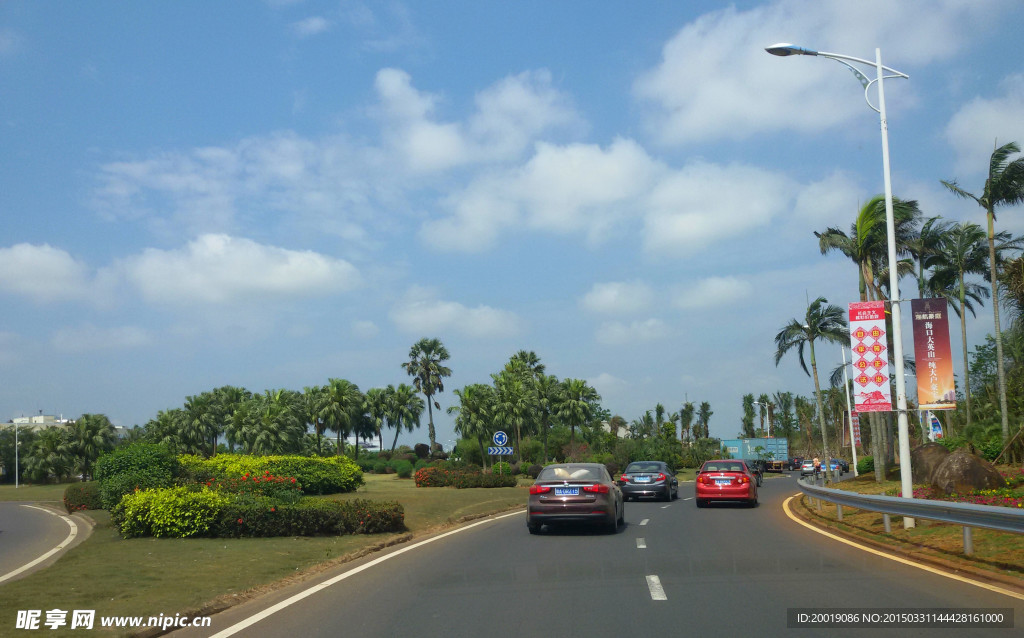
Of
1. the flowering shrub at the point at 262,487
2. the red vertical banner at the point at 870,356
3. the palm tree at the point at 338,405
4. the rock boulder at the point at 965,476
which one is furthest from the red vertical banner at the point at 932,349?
the palm tree at the point at 338,405

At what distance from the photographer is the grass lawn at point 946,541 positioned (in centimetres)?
1126

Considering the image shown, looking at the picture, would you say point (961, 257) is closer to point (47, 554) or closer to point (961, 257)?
point (961, 257)

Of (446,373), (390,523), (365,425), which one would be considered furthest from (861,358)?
(365,425)

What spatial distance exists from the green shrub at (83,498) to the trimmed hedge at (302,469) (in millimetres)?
3875

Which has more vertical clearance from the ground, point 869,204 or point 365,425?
point 869,204

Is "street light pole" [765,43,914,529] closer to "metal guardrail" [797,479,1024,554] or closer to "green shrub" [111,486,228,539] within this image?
"metal guardrail" [797,479,1024,554]

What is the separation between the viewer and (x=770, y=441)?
8138 centimetres

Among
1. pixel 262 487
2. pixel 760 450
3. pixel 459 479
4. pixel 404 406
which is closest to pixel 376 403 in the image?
pixel 404 406

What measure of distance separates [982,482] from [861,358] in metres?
5.62

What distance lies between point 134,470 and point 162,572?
15112 millimetres

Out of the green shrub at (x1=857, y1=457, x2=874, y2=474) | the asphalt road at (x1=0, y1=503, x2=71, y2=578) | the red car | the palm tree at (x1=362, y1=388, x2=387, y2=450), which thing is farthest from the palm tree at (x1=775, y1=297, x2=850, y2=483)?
the palm tree at (x1=362, y1=388, x2=387, y2=450)

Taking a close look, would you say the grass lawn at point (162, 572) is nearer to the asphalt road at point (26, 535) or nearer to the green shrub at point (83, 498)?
the asphalt road at point (26, 535)

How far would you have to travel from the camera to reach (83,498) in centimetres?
3481

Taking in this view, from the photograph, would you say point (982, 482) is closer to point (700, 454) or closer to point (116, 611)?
point (116, 611)
